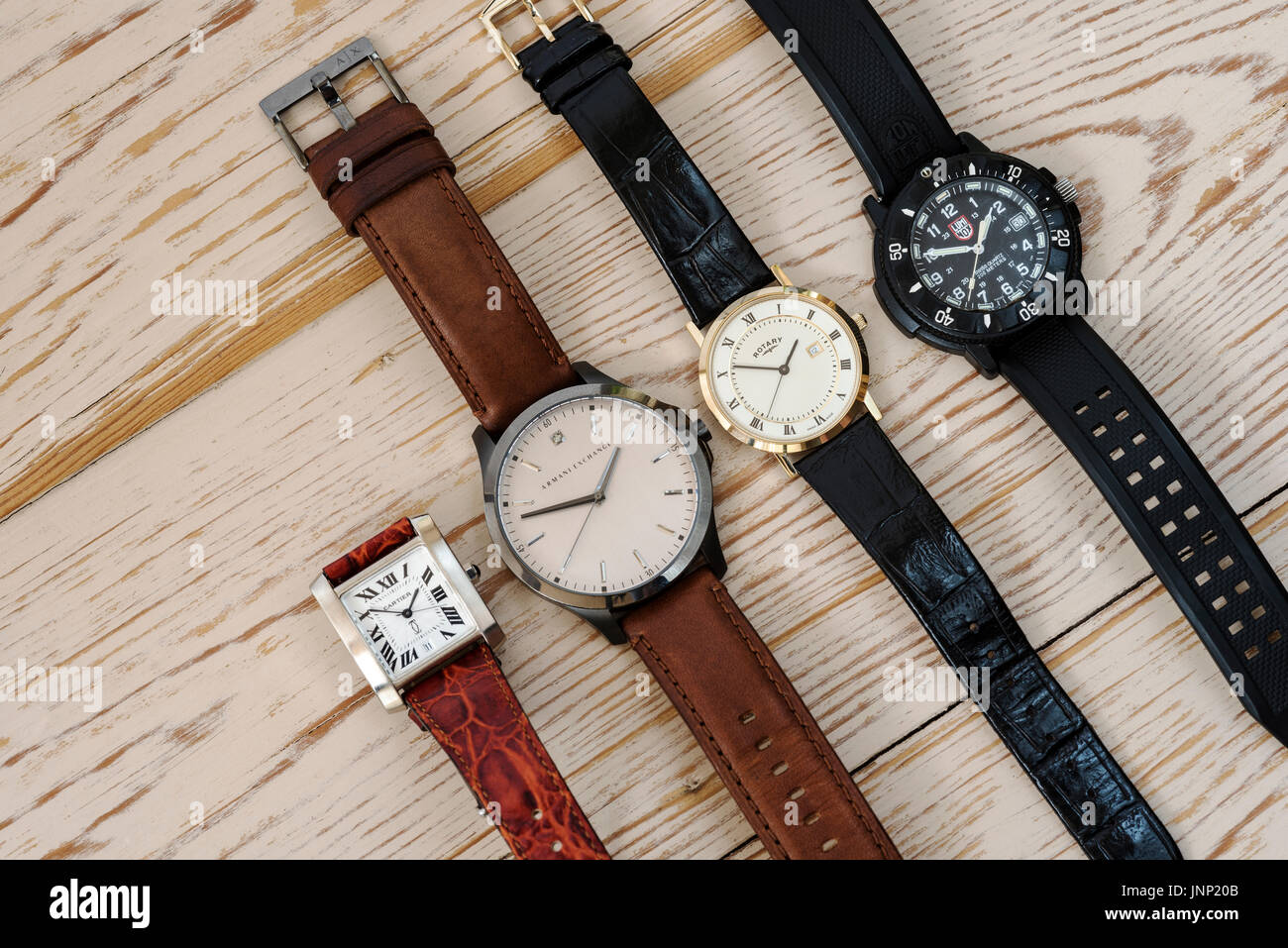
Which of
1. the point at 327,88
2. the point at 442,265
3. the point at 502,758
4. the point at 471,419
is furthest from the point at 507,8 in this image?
the point at 502,758

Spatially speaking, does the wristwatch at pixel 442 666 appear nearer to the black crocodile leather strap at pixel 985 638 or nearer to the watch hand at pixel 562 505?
the watch hand at pixel 562 505

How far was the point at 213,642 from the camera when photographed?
2291 millimetres

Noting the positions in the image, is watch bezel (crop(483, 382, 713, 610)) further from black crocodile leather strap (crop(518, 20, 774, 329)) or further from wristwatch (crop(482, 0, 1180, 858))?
black crocodile leather strap (crop(518, 20, 774, 329))

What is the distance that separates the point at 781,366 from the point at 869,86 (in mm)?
719

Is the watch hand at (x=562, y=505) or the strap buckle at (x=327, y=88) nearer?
the watch hand at (x=562, y=505)

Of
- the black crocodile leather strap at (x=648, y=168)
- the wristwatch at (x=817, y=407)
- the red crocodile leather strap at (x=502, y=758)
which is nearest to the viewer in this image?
the red crocodile leather strap at (x=502, y=758)

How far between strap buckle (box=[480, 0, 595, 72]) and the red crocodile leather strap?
57.6 inches

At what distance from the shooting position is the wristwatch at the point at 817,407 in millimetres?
2182

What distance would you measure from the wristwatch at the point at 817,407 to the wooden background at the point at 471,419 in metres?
0.10

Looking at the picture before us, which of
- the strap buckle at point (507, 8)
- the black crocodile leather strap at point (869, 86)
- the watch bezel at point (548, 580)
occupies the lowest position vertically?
the watch bezel at point (548, 580)

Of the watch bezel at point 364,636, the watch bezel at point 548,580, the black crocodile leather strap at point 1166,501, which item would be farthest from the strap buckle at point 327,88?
the black crocodile leather strap at point 1166,501

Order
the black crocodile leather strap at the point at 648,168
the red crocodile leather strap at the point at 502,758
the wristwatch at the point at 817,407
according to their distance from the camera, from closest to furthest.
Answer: the red crocodile leather strap at the point at 502,758, the wristwatch at the point at 817,407, the black crocodile leather strap at the point at 648,168

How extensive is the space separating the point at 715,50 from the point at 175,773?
222 cm

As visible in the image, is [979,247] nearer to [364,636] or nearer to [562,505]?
[562,505]
